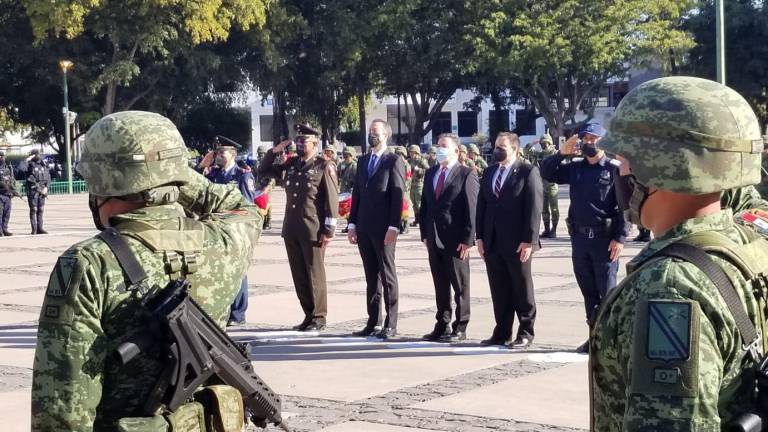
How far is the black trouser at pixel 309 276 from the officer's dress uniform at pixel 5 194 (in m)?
12.5

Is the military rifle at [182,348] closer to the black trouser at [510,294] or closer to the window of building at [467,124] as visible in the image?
the black trouser at [510,294]

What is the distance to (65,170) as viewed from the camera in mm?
44312

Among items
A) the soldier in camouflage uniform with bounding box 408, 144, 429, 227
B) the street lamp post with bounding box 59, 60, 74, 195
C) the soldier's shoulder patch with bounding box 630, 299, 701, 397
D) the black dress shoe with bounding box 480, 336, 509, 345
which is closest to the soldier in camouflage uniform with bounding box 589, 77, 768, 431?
the soldier's shoulder patch with bounding box 630, 299, 701, 397

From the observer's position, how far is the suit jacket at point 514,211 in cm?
952

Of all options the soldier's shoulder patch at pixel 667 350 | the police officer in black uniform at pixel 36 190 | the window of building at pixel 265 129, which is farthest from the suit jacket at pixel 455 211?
the window of building at pixel 265 129

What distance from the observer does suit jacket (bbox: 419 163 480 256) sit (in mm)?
9984

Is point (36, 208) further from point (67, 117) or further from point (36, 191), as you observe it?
point (67, 117)

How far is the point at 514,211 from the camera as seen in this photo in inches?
377

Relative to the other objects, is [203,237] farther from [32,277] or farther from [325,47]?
[325,47]

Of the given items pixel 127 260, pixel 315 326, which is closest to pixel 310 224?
pixel 315 326

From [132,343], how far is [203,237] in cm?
54

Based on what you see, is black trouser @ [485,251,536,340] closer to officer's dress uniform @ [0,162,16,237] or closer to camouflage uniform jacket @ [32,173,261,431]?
camouflage uniform jacket @ [32,173,261,431]

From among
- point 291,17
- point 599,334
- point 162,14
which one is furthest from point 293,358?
point 291,17

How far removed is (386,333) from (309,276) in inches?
45.8
